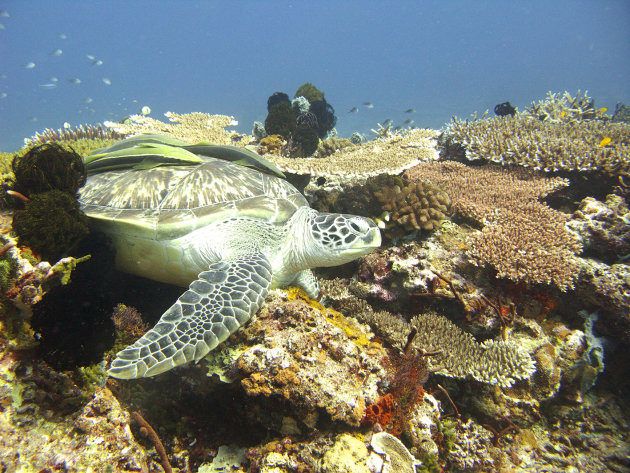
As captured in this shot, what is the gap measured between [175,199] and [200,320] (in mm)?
1353

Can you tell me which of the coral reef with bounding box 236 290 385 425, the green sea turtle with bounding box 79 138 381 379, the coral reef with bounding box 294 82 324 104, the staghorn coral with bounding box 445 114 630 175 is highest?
the coral reef with bounding box 294 82 324 104

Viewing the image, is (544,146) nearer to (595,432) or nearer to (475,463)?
(595,432)

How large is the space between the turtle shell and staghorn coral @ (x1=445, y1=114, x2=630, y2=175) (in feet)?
13.4

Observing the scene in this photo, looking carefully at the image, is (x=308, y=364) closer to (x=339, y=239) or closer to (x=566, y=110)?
(x=339, y=239)

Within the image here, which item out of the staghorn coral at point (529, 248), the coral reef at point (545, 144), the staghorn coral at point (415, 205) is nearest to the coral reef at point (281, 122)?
the coral reef at point (545, 144)

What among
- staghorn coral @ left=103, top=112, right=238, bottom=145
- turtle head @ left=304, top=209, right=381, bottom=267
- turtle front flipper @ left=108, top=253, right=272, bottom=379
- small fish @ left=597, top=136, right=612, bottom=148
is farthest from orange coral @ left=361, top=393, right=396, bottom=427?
small fish @ left=597, top=136, right=612, bottom=148

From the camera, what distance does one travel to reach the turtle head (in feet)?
8.54

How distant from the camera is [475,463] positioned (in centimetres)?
238

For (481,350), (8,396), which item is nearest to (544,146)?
(481,350)

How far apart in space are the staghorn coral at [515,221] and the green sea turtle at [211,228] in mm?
1504

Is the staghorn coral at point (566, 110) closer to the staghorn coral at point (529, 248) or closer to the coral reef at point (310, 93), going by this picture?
the coral reef at point (310, 93)

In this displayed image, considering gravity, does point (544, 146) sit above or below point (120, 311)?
above

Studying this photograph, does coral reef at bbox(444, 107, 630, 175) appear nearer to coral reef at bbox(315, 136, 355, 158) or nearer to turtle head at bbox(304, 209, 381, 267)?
coral reef at bbox(315, 136, 355, 158)

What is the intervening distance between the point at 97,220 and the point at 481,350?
3817 millimetres
